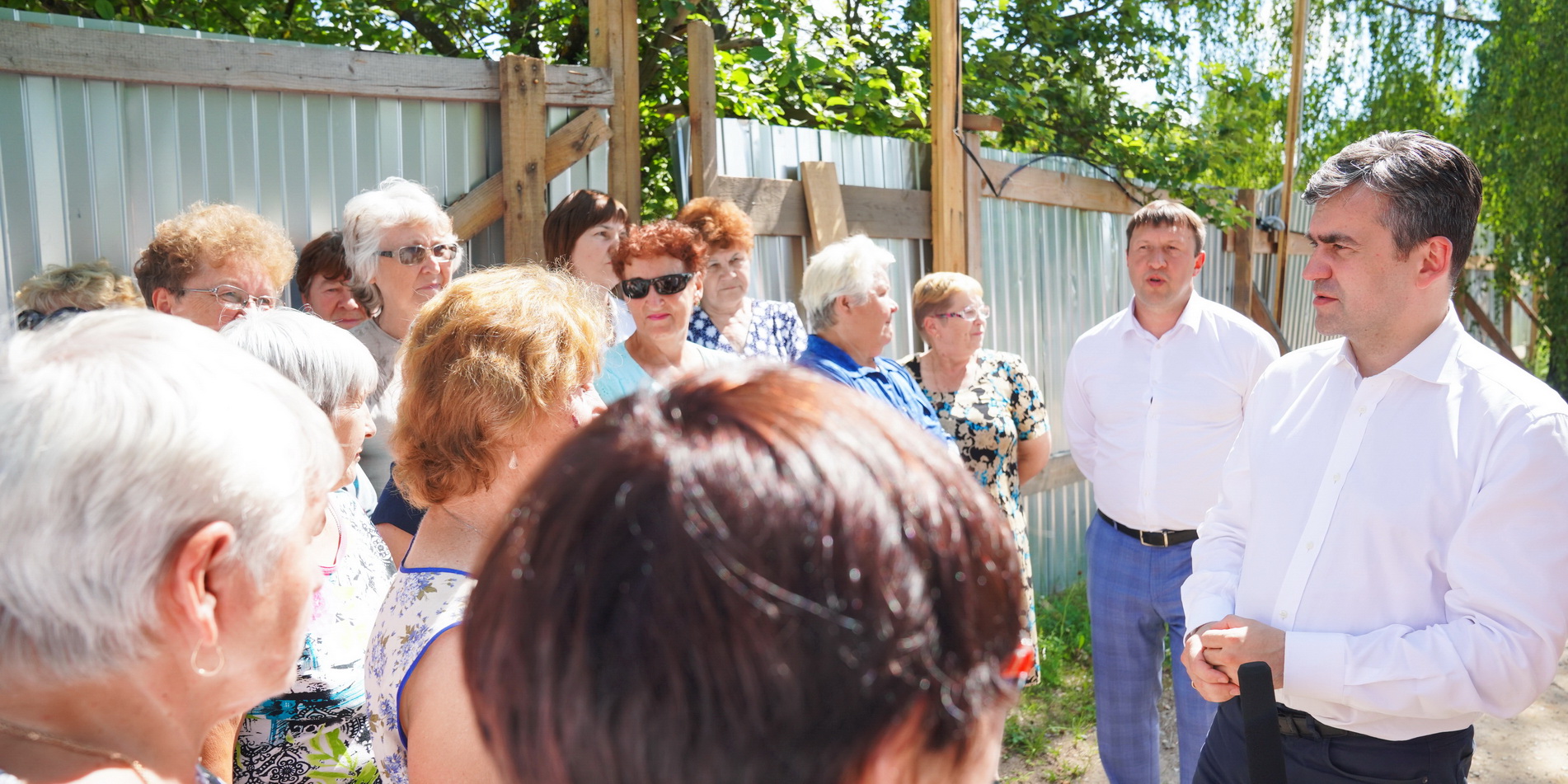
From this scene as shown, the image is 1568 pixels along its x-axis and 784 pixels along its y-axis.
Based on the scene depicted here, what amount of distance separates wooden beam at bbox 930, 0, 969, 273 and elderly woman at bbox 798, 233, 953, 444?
1359 millimetres

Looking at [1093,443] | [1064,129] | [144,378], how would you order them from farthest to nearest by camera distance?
[1064,129]
[1093,443]
[144,378]

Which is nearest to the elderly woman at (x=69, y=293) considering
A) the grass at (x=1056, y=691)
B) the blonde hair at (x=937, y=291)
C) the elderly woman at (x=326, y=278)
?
the elderly woman at (x=326, y=278)

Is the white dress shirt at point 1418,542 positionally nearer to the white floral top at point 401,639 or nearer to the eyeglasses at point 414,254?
the white floral top at point 401,639

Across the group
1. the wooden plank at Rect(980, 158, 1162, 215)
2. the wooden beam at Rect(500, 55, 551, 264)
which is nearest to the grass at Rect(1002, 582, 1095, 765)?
the wooden plank at Rect(980, 158, 1162, 215)

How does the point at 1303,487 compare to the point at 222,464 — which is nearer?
the point at 222,464

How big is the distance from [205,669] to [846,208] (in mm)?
3658

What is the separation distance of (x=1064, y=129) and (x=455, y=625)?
5.68m

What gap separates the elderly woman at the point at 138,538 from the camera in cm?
87

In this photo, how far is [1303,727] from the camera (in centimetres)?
199

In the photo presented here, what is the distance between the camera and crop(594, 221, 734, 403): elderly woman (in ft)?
10.3

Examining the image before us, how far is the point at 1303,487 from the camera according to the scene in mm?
2051

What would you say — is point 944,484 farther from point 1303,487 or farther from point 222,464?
point 1303,487

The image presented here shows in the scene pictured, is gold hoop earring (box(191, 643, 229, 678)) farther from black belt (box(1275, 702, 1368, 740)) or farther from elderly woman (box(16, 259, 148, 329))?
elderly woman (box(16, 259, 148, 329))

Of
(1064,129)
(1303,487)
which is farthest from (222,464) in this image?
(1064,129)
